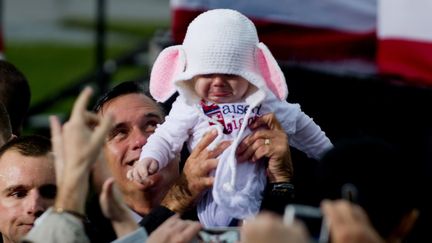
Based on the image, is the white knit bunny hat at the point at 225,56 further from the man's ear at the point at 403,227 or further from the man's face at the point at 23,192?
the man's ear at the point at 403,227

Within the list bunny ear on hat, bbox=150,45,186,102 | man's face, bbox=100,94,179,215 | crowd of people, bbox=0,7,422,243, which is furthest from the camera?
man's face, bbox=100,94,179,215

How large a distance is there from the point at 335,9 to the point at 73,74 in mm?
10073

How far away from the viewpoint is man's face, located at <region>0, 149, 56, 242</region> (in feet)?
17.9

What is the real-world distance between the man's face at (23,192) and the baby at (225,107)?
0.36 m

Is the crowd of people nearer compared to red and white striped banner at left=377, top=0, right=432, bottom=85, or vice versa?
the crowd of people

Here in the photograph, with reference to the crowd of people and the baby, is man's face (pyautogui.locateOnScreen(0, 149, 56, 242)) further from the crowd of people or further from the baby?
the baby

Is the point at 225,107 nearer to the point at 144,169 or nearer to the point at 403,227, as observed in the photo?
the point at 144,169

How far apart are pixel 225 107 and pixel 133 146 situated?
0.59 metres

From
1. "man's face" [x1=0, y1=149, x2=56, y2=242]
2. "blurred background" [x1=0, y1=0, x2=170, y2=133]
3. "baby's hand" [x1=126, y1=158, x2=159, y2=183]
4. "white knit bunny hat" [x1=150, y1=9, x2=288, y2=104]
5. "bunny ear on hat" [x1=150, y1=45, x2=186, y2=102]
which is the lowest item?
"blurred background" [x1=0, y1=0, x2=170, y2=133]

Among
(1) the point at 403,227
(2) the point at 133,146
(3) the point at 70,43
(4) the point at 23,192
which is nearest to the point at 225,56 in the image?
(2) the point at 133,146

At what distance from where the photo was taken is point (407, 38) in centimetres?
830

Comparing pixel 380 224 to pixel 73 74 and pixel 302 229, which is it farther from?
pixel 73 74

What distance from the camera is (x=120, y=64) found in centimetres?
1587

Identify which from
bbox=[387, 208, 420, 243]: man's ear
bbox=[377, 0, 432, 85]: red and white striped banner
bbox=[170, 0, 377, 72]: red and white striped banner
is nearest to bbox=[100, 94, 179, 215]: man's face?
bbox=[387, 208, 420, 243]: man's ear
